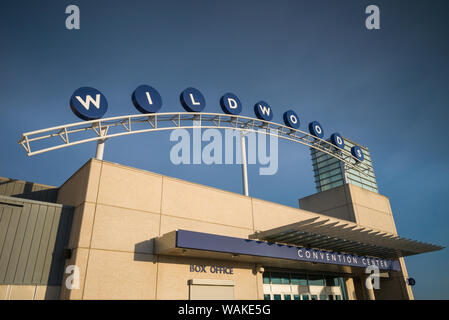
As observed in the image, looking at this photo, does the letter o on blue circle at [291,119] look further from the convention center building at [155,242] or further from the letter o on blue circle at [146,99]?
the letter o on blue circle at [146,99]

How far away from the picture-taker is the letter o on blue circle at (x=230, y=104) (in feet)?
71.2

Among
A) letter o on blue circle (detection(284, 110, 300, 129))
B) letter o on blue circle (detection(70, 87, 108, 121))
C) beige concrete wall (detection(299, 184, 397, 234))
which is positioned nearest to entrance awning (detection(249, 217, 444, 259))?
beige concrete wall (detection(299, 184, 397, 234))

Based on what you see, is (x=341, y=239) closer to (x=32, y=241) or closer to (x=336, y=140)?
(x=336, y=140)

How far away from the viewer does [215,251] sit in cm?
1416

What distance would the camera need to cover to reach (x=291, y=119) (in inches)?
993

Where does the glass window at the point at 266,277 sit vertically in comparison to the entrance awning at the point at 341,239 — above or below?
below

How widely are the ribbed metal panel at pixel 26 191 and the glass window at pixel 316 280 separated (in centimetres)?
1718

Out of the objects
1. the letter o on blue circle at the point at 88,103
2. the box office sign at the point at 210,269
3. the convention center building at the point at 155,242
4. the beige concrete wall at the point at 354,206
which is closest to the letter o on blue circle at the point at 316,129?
the beige concrete wall at the point at 354,206

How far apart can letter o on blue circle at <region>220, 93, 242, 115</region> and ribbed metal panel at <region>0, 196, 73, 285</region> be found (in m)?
12.3

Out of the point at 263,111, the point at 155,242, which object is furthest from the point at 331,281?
the point at 155,242

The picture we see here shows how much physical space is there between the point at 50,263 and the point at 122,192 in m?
4.06

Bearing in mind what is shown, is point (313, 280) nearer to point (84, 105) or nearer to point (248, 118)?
point (248, 118)
